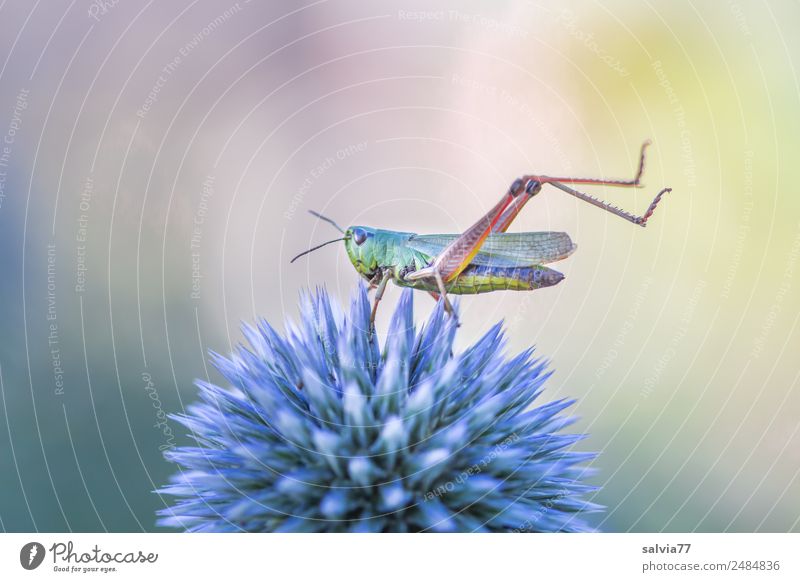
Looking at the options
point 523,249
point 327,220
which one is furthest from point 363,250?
point 523,249

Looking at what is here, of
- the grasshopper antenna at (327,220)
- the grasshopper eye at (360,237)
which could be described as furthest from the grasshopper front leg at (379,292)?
the grasshopper antenna at (327,220)

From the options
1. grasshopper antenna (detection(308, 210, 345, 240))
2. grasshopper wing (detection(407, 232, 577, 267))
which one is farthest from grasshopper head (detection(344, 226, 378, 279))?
grasshopper wing (detection(407, 232, 577, 267))

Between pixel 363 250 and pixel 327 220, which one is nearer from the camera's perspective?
pixel 363 250

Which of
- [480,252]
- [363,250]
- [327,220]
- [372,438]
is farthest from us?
[327,220]

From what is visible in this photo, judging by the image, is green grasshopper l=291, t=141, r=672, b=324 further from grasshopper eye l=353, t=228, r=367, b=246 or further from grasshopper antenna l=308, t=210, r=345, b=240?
grasshopper antenna l=308, t=210, r=345, b=240

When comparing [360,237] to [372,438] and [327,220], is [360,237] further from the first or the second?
[372,438]

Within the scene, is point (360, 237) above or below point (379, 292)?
above

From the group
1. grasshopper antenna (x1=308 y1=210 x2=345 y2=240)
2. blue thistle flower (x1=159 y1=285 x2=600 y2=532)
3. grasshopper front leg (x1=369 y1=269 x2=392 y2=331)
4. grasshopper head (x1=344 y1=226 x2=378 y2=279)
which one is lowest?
blue thistle flower (x1=159 y1=285 x2=600 y2=532)

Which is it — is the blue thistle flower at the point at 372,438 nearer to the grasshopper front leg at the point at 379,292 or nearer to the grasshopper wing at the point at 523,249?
the grasshopper front leg at the point at 379,292
